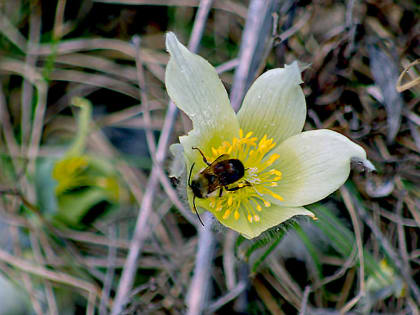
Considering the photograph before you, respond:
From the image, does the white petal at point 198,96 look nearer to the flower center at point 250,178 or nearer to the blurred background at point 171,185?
the flower center at point 250,178

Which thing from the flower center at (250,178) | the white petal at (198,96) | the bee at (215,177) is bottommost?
the flower center at (250,178)

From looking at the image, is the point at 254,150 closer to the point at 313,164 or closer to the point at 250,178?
the point at 250,178

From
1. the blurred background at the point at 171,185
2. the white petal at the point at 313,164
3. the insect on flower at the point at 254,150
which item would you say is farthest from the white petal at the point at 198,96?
the blurred background at the point at 171,185

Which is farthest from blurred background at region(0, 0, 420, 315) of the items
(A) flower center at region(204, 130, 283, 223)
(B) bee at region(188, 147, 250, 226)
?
(B) bee at region(188, 147, 250, 226)

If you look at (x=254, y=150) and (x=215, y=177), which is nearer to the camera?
(x=215, y=177)

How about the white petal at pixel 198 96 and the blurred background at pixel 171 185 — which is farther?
the blurred background at pixel 171 185

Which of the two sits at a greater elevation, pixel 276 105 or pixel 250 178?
pixel 276 105

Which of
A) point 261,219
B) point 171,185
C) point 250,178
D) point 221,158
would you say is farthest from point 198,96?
point 171,185

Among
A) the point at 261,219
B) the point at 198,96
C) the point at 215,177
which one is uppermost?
the point at 198,96
